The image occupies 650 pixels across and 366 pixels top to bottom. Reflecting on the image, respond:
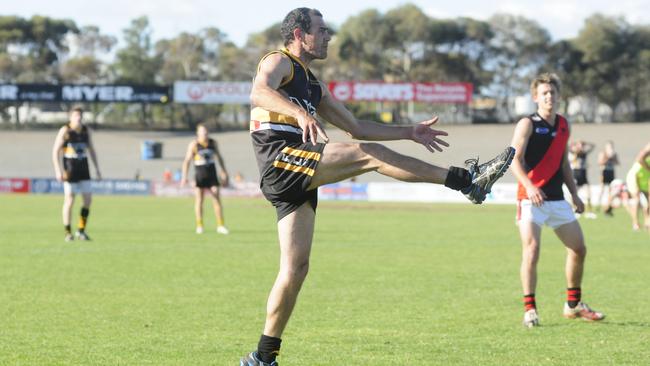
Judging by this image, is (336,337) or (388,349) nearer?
(388,349)

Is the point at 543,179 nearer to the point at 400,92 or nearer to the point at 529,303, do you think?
the point at 529,303

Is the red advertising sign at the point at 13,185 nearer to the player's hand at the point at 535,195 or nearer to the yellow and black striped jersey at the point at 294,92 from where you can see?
the player's hand at the point at 535,195

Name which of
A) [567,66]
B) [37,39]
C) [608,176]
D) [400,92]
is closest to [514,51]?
[567,66]

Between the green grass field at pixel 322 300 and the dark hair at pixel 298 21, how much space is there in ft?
8.15

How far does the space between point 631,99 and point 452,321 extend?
91.8 meters

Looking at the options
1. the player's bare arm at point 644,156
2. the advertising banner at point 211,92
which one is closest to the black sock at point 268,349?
the player's bare arm at point 644,156

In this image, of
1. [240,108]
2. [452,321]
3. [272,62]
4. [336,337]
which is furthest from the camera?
[240,108]

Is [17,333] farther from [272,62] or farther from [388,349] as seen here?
[272,62]

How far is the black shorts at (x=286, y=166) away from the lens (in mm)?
6848

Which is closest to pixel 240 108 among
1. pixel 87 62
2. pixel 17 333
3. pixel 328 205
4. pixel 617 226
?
pixel 87 62

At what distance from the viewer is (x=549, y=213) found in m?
10.3

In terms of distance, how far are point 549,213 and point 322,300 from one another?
2923 mm

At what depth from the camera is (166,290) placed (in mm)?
12742

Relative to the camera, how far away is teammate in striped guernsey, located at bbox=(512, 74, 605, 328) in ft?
33.4
